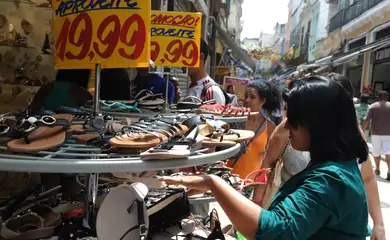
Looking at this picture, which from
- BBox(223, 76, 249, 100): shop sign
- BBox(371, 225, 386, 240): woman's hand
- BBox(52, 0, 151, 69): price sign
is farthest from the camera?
BBox(223, 76, 249, 100): shop sign

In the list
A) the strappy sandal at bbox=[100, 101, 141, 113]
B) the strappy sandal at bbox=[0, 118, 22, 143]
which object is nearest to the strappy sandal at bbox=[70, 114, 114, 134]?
the strappy sandal at bbox=[0, 118, 22, 143]

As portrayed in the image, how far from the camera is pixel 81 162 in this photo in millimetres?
1031

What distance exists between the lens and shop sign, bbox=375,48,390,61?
51.3 feet

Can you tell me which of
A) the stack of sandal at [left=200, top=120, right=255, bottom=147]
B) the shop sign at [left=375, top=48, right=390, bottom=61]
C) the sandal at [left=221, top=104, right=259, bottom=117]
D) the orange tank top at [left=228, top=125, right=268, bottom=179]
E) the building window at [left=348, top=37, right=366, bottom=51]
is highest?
the building window at [left=348, top=37, right=366, bottom=51]

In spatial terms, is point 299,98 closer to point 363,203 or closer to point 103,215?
point 363,203

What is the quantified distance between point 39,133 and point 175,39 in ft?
A: 7.41

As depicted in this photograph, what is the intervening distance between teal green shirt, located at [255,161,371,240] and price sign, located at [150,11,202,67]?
213 cm

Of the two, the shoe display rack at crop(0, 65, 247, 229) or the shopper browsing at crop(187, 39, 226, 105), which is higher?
the shopper browsing at crop(187, 39, 226, 105)

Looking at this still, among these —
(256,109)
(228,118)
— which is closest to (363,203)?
(228,118)

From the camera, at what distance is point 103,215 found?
136 cm

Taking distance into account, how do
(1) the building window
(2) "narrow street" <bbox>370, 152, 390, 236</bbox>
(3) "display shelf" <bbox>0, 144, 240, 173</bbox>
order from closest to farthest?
(3) "display shelf" <bbox>0, 144, 240, 173</bbox>
(2) "narrow street" <bbox>370, 152, 390, 236</bbox>
(1) the building window

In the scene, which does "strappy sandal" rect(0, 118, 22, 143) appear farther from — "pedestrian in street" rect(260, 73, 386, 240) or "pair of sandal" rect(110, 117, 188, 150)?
"pedestrian in street" rect(260, 73, 386, 240)

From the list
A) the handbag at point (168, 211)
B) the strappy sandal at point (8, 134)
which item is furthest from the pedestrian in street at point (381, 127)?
the strappy sandal at point (8, 134)

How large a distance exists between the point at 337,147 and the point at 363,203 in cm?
21
